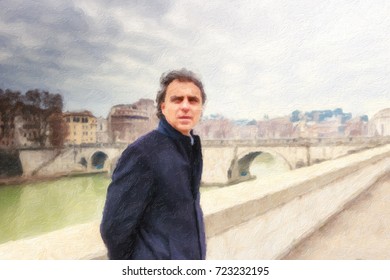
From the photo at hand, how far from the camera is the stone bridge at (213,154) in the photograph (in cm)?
186

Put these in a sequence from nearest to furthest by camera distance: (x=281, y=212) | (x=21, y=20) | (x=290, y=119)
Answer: (x=281, y=212), (x=21, y=20), (x=290, y=119)

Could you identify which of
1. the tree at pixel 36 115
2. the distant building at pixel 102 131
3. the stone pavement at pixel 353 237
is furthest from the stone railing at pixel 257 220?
the tree at pixel 36 115

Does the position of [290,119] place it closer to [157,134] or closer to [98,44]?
[98,44]

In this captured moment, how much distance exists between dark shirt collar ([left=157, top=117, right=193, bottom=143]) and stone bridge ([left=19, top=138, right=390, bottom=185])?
1.54 feet

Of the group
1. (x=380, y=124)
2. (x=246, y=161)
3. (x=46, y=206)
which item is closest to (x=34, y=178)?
(x=46, y=206)

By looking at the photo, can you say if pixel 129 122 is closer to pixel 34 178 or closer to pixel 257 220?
pixel 34 178

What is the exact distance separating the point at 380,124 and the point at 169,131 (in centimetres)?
139

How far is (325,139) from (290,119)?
40 cm

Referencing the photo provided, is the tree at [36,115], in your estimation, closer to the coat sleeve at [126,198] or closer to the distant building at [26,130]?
the distant building at [26,130]

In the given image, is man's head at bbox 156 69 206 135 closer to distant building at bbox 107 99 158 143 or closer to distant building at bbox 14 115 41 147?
distant building at bbox 107 99 158 143

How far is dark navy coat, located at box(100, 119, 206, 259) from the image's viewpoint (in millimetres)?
1007

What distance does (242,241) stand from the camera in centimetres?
164

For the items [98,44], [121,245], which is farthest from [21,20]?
[121,245]

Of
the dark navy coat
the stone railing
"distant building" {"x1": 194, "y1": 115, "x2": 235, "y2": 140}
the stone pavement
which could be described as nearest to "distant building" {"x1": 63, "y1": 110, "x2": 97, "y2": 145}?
"distant building" {"x1": 194, "y1": 115, "x2": 235, "y2": 140}
